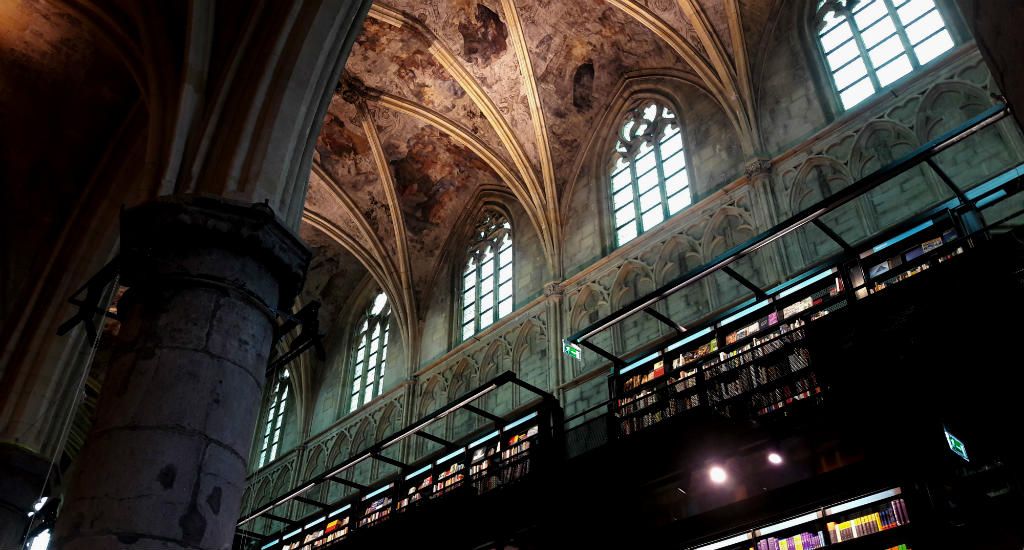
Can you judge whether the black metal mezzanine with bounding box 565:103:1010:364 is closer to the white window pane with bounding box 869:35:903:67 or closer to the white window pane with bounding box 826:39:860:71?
the white window pane with bounding box 869:35:903:67

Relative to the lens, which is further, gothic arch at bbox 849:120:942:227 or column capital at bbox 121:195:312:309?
gothic arch at bbox 849:120:942:227

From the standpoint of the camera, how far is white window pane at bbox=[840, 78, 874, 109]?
38.8 ft

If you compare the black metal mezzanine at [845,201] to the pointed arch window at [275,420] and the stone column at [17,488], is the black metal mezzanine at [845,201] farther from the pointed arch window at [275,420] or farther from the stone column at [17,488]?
the pointed arch window at [275,420]

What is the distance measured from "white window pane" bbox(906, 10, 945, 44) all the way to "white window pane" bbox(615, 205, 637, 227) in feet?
15.9

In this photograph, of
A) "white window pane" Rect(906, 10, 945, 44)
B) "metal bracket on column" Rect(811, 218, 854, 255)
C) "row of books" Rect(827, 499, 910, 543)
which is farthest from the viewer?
"white window pane" Rect(906, 10, 945, 44)

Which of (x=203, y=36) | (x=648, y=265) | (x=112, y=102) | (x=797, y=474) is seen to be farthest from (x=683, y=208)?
(x=112, y=102)

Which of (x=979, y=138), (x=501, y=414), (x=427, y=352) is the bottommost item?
(x=501, y=414)

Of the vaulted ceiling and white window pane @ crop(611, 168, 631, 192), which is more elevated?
the vaulted ceiling

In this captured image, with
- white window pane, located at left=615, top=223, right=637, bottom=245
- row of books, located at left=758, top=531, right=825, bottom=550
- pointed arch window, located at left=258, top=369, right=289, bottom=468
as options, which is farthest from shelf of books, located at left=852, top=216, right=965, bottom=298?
pointed arch window, located at left=258, top=369, right=289, bottom=468

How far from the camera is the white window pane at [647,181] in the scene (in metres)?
14.2

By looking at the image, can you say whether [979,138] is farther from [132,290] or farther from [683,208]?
[132,290]

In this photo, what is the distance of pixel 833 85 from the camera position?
12273mm

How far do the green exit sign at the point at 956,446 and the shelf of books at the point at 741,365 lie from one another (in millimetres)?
1355

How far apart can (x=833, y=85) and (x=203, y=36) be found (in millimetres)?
8860
